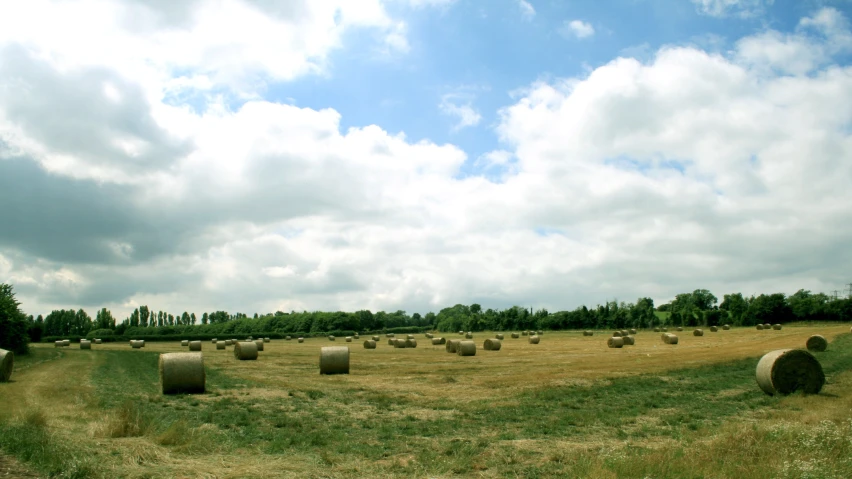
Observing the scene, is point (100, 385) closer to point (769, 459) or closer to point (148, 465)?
point (148, 465)

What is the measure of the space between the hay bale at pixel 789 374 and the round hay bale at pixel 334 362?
16.9 meters

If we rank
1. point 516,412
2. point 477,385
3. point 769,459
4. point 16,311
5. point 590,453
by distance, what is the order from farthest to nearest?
1. point 16,311
2. point 477,385
3. point 516,412
4. point 590,453
5. point 769,459

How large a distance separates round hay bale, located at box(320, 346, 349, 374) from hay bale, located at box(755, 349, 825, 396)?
16.9 metres

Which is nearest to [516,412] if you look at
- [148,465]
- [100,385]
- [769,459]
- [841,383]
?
[769,459]

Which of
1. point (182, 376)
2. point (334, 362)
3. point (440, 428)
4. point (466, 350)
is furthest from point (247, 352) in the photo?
point (440, 428)

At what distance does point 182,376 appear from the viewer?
19.5 meters

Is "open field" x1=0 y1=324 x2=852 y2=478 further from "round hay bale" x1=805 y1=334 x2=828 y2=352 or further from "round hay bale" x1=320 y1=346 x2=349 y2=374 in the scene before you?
→ "round hay bale" x1=805 y1=334 x2=828 y2=352

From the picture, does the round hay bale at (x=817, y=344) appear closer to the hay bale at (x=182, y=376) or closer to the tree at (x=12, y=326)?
the hay bale at (x=182, y=376)

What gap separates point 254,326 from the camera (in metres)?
165

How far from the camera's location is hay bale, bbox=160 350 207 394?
1950 cm

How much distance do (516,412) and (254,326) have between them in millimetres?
159726

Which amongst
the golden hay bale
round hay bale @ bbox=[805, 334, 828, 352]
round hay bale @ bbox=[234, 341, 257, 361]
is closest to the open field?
round hay bale @ bbox=[805, 334, 828, 352]

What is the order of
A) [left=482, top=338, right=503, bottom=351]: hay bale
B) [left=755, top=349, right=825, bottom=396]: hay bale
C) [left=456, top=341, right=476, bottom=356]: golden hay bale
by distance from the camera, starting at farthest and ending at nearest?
[left=482, top=338, right=503, bottom=351]: hay bale < [left=456, top=341, right=476, bottom=356]: golden hay bale < [left=755, top=349, right=825, bottom=396]: hay bale

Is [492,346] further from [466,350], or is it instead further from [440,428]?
[440,428]
